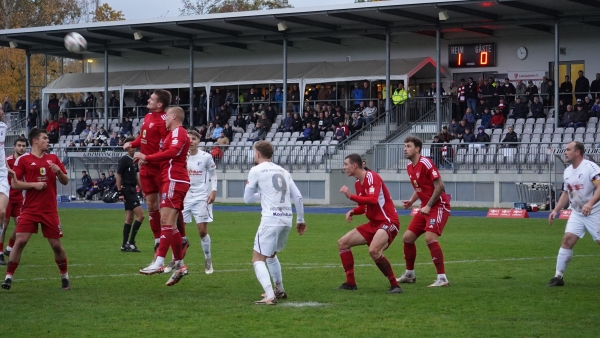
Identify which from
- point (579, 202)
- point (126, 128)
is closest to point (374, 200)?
point (579, 202)

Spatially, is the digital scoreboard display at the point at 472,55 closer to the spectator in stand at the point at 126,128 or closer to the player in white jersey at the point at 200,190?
the spectator in stand at the point at 126,128

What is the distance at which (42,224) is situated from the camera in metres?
11.2

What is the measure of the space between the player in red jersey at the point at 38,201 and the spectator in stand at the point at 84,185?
29.0 m

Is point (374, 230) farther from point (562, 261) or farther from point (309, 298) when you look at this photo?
point (562, 261)

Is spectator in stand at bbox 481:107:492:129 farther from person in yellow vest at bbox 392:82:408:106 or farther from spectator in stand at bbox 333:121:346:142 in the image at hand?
spectator in stand at bbox 333:121:346:142

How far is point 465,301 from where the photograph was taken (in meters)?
10.4

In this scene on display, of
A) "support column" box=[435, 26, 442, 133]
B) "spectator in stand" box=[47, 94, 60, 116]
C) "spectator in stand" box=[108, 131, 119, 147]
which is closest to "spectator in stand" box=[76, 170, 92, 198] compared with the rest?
"spectator in stand" box=[108, 131, 119, 147]

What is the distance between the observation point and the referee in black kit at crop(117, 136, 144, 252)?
17.2m

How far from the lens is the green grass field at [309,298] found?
8.67 m

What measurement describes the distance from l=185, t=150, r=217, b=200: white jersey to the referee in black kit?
3.29 m

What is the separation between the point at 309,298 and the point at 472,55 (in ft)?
106

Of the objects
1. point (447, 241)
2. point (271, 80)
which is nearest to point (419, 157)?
point (447, 241)

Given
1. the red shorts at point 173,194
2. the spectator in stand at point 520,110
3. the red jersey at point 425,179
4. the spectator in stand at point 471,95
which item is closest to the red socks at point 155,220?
the red shorts at point 173,194

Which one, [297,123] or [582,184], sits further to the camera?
[297,123]
